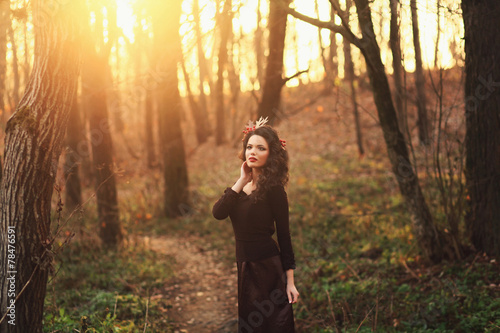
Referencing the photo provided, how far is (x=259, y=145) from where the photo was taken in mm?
3543

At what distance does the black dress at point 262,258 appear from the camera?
3.45m

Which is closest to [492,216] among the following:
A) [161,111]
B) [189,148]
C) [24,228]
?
[24,228]

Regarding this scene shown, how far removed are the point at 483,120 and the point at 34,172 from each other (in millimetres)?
5263

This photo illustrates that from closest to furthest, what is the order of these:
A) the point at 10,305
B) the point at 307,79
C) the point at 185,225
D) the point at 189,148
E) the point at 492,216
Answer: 1. the point at 10,305
2. the point at 492,216
3. the point at 185,225
4. the point at 189,148
5. the point at 307,79

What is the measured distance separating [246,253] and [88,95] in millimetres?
5833

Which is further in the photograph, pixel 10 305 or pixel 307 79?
pixel 307 79

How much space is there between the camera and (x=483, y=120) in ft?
17.6

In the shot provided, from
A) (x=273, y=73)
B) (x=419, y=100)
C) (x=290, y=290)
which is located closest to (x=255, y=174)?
(x=290, y=290)

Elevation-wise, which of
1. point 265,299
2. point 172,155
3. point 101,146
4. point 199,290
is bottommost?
point 199,290

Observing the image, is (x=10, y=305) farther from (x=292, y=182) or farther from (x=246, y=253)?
(x=292, y=182)

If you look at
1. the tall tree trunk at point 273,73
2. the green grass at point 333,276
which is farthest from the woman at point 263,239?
the tall tree trunk at point 273,73

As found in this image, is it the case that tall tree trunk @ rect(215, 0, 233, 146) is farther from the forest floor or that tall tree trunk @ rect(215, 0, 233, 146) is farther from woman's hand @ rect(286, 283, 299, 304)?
woman's hand @ rect(286, 283, 299, 304)

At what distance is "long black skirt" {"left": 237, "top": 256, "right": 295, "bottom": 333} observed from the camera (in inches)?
135

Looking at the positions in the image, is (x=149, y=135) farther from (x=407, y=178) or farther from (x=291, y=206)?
(x=407, y=178)
